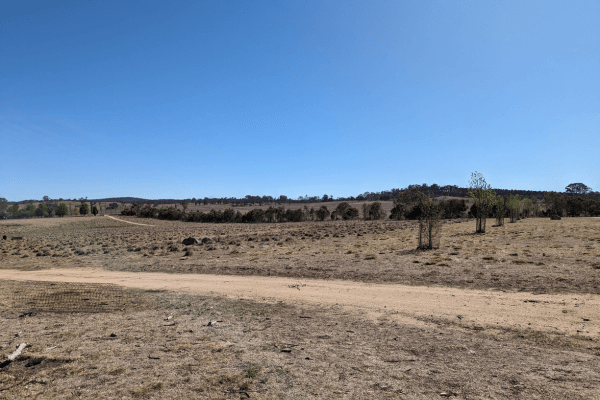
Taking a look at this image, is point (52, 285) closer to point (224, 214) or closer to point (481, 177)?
point (481, 177)

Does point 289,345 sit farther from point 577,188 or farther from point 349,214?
point 577,188

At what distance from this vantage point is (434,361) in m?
5.73

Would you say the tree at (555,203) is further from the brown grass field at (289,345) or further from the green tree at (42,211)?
the green tree at (42,211)

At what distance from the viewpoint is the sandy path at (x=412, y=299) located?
7.84m

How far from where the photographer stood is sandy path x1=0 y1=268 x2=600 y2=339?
7.84 meters

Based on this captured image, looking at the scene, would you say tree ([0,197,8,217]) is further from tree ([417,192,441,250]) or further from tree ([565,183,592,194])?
tree ([565,183,592,194])

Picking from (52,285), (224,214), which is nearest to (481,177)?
(52,285)

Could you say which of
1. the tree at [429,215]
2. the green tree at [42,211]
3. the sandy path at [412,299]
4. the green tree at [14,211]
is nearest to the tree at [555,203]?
the tree at [429,215]

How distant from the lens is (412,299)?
33.4ft

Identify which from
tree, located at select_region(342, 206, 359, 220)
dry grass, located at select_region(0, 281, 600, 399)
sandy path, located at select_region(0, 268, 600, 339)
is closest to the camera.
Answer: dry grass, located at select_region(0, 281, 600, 399)

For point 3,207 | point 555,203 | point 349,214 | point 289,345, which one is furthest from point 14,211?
point 555,203

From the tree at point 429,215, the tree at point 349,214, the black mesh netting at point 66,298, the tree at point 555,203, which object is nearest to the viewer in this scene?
the black mesh netting at point 66,298

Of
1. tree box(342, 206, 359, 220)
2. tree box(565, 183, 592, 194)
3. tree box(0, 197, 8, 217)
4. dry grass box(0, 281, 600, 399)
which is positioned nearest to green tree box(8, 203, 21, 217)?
tree box(0, 197, 8, 217)

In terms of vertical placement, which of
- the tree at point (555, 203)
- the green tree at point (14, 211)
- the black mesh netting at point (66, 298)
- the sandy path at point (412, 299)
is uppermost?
the tree at point (555, 203)
